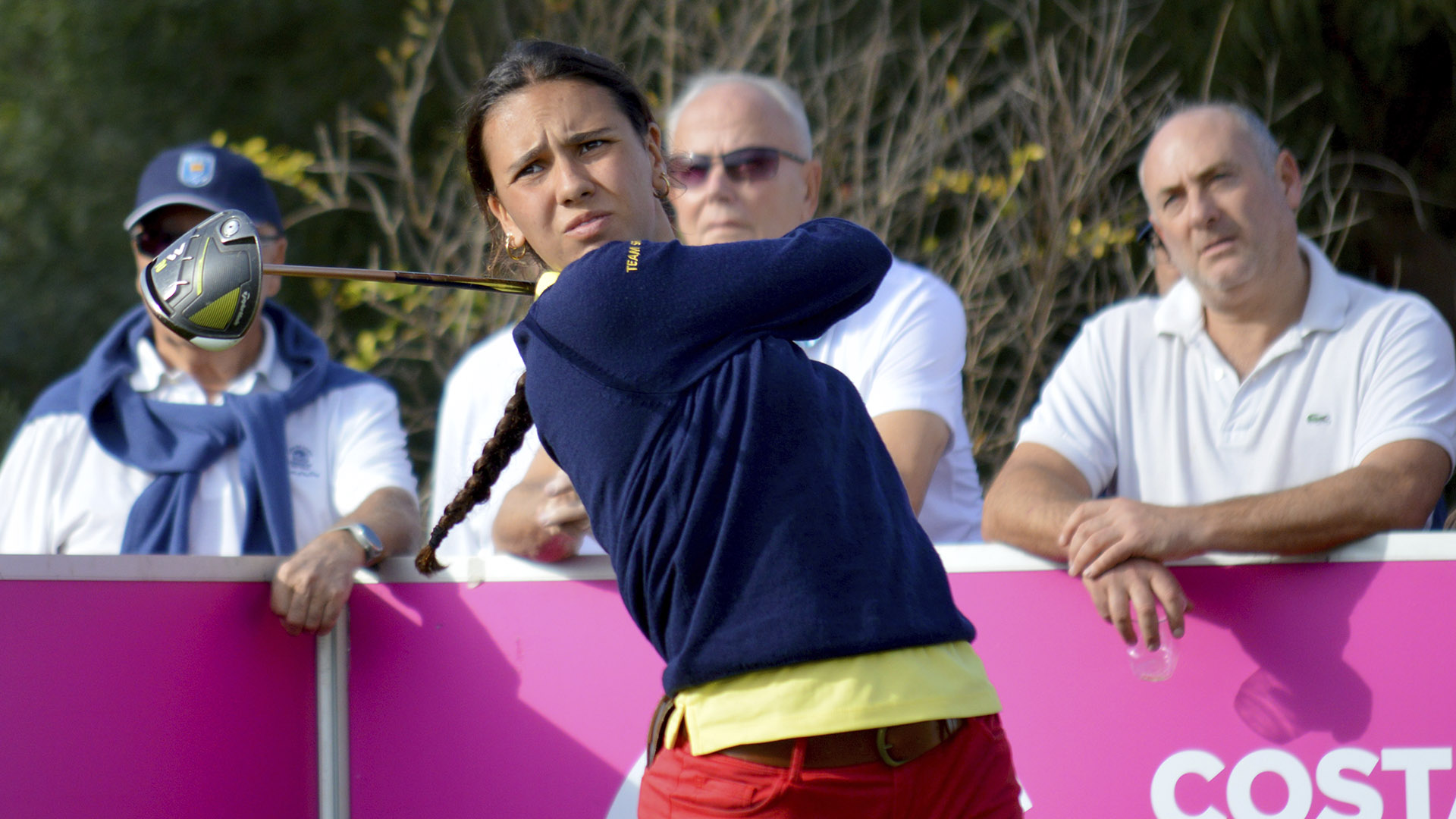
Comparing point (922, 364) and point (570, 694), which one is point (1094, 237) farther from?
point (570, 694)

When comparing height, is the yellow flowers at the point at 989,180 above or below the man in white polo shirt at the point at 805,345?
above

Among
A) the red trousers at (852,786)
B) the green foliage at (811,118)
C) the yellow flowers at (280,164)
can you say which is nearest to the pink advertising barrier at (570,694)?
the red trousers at (852,786)

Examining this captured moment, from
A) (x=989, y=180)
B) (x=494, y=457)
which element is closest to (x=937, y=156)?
(x=989, y=180)

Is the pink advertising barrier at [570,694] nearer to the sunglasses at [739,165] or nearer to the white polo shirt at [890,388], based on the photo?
the white polo shirt at [890,388]

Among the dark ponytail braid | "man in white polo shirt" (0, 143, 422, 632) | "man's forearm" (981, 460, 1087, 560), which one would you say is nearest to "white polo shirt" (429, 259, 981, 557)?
"man in white polo shirt" (0, 143, 422, 632)

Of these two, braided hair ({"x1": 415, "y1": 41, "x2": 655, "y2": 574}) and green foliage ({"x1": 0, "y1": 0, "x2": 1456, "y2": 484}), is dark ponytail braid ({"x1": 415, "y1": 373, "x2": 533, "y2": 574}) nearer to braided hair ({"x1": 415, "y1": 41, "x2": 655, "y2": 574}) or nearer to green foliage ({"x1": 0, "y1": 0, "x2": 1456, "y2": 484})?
braided hair ({"x1": 415, "y1": 41, "x2": 655, "y2": 574})

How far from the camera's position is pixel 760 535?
5.27 feet

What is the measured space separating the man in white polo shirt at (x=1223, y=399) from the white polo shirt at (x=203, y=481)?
5.09 ft

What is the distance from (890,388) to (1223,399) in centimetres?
71

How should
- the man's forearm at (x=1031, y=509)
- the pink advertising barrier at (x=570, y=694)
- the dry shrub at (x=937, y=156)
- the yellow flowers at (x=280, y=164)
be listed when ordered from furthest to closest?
1. the yellow flowers at (x=280, y=164)
2. the dry shrub at (x=937, y=156)
3. the man's forearm at (x=1031, y=509)
4. the pink advertising barrier at (x=570, y=694)

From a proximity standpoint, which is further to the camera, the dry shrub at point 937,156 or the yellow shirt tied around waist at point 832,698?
the dry shrub at point 937,156

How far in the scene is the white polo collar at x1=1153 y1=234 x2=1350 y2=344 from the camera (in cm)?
301

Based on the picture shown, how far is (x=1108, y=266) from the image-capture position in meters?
6.11

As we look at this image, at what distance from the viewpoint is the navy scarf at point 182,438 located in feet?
11.0
